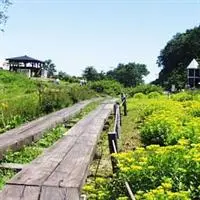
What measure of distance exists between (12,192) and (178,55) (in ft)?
280

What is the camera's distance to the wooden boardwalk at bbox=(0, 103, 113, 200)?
4.67 m

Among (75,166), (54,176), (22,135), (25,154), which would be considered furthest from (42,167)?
(22,135)

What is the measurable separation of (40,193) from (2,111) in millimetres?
9632

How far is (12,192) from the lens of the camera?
15.4 feet

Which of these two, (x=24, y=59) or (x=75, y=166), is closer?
(x=75, y=166)

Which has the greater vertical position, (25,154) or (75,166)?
(75,166)

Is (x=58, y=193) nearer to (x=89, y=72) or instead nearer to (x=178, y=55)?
(x=89, y=72)

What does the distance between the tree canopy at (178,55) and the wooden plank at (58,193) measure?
240 feet

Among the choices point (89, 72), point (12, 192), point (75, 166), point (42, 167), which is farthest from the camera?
point (89, 72)

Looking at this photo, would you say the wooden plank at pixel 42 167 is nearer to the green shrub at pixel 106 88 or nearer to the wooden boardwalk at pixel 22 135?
the wooden boardwalk at pixel 22 135

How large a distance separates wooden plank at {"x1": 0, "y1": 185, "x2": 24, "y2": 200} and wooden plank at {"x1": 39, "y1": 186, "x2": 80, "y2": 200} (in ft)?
0.66

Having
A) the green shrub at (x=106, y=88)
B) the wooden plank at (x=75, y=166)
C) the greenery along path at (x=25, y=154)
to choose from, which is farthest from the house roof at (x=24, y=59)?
the wooden plank at (x=75, y=166)

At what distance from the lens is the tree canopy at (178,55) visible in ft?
269

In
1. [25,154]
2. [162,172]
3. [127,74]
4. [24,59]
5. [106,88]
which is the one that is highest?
[24,59]
